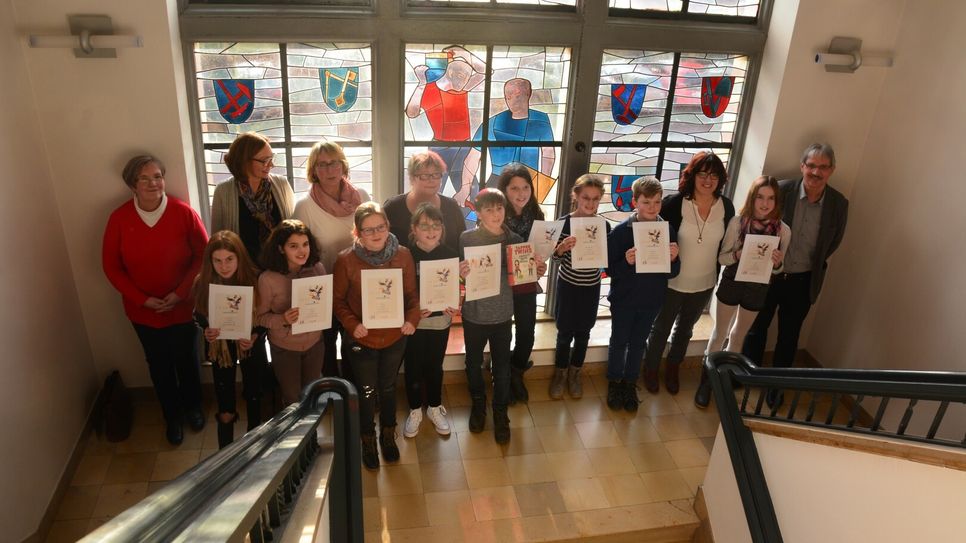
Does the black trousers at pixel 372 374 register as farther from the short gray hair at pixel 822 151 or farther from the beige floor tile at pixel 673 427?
the short gray hair at pixel 822 151

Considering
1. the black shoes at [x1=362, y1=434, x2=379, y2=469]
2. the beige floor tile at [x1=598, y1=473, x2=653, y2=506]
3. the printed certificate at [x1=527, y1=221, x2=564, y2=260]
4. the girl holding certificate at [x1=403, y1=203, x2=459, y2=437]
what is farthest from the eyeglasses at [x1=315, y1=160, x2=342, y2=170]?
the beige floor tile at [x1=598, y1=473, x2=653, y2=506]

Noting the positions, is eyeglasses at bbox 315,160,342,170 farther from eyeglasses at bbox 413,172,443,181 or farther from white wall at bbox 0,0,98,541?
white wall at bbox 0,0,98,541

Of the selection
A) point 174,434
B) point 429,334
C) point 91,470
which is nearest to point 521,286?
point 429,334

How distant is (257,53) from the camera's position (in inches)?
136

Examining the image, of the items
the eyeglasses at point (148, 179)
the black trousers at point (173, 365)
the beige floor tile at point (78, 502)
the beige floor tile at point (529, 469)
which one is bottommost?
the beige floor tile at point (78, 502)

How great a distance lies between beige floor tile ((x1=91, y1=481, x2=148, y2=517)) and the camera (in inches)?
127

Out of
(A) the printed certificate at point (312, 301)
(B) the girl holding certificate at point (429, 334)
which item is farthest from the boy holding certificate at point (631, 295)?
(A) the printed certificate at point (312, 301)

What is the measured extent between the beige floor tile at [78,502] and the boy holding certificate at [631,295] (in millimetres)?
2900

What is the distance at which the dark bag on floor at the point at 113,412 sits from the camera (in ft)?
11.8

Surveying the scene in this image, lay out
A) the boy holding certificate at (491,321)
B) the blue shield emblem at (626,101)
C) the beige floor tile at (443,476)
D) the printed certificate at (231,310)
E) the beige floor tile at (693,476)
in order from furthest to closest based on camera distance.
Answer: the blue shield emblem at (626,101) → the beige floor tile at (693,476) → the beige floor tile at (443,476) → the boy holding certificate at (491,321) → the printed certificate at (231,310)

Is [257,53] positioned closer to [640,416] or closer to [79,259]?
[79,259]

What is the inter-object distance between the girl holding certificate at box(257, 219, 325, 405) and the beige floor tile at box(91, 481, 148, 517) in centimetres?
91

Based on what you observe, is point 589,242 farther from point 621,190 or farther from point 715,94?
point 715,94

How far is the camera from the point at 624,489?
3.47 metres
